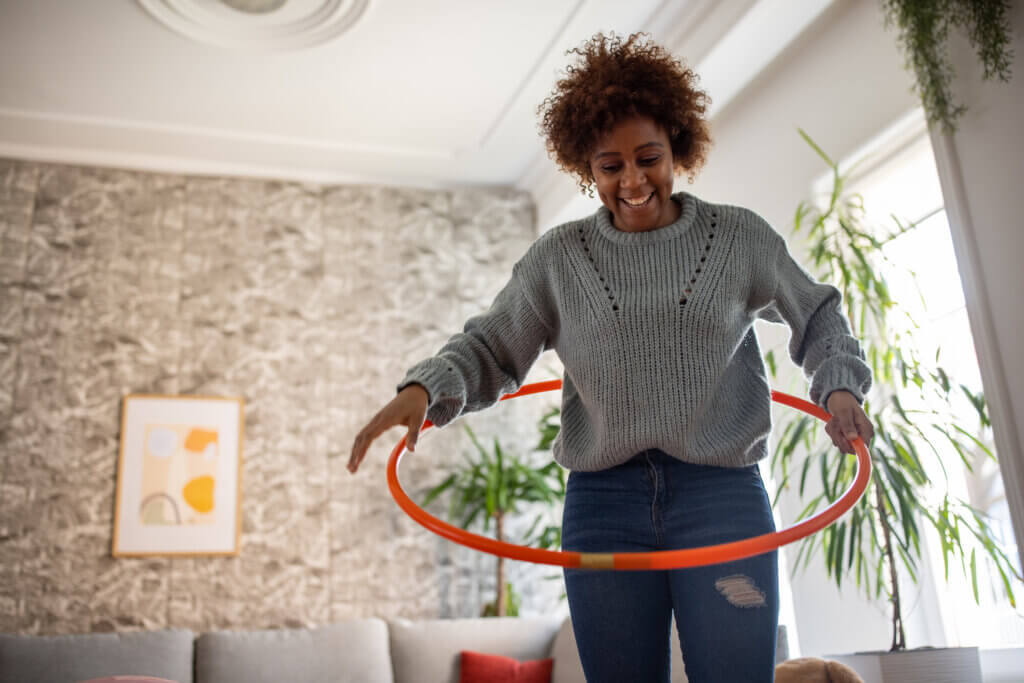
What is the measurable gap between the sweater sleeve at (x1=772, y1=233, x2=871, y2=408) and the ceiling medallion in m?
3.10

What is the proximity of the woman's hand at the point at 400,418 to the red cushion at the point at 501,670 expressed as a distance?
9.38 ft

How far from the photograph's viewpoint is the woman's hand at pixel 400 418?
125cm

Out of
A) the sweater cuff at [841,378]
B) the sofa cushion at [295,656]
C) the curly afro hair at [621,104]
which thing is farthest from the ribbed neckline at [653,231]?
the sofa cushion at [295,656]

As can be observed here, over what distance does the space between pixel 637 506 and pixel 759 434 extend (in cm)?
21

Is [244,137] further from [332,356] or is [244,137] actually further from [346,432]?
[346,432]

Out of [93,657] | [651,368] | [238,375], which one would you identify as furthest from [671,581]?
[238,375]

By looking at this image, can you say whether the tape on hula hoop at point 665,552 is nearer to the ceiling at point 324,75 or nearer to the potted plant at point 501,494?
the ceiling at point 324,75

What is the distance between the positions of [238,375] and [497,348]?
386 centimetres

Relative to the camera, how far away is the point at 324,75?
459 cm

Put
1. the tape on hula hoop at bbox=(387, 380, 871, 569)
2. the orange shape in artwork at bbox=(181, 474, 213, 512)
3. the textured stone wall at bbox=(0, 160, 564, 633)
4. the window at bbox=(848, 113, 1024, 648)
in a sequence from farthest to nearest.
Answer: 1. the orange shape in artwork at bbox=(181, 474, 213, 512)
2. the textured stone wall at bbox=(0, 160, 564, 633)
3. the window at bbox=(848, 113, 1024, 648)
4. the tape on hula hoop at bbox=(387, 380, 871, 569)

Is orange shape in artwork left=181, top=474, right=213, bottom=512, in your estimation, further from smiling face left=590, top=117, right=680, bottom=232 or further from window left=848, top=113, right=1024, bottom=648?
smiling face left=590, top=117, right=680, bottom=232

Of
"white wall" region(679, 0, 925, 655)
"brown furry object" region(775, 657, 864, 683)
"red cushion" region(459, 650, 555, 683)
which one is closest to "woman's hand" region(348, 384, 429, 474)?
"brown furry object" region(775, 657, 864, 683)

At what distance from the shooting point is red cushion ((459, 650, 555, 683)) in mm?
3900

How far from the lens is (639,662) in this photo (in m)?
1.21
